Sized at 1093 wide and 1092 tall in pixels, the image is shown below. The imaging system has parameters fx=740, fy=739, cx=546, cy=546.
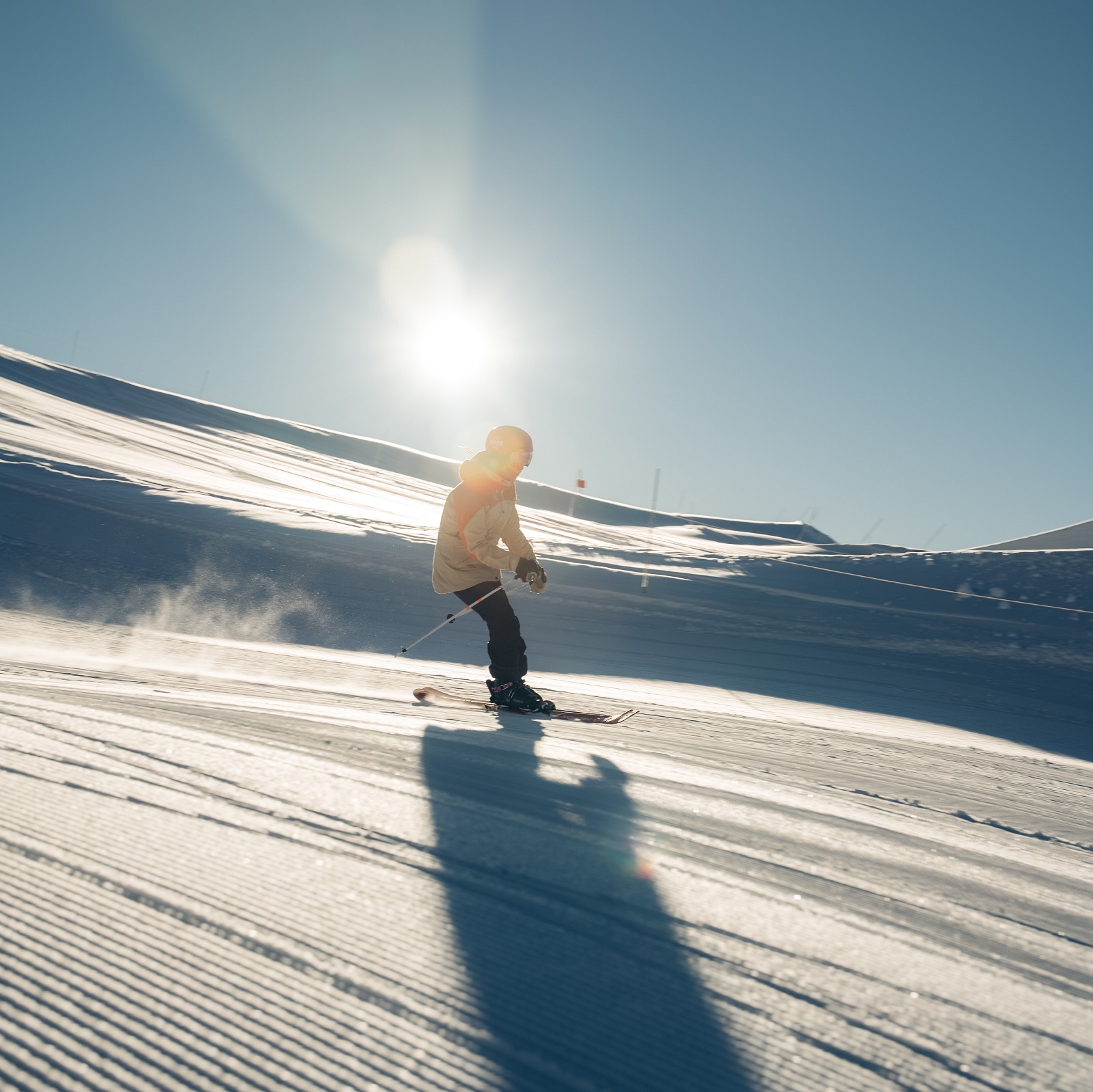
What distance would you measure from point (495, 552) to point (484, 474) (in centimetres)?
51

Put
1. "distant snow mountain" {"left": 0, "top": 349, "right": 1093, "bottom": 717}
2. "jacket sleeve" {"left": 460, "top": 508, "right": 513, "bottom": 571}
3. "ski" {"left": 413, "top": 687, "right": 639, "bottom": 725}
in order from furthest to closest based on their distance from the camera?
"distant snow mountain" {"left": 0, "top": 349, "right": 1093, "bottom": 717} < "jacket sleeve" {"left": 460, "top": 508, "right": 513, "bottom": 571} < "ski" {"left": 413, "top": 687, "right": 639, "bottom": 725}

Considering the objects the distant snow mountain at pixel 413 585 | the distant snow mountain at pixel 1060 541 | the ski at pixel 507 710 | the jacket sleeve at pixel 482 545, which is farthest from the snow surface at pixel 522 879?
the distant snow mountain at pixel 1060 541

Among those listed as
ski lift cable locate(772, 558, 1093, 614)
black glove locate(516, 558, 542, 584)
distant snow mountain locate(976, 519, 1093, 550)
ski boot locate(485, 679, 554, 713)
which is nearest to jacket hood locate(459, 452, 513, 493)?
black glove locate(516, 558, 542, 584)

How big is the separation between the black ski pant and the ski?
0.22 meters

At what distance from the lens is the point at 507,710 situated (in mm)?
4695

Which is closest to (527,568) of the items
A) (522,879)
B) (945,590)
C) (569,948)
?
(522,879)

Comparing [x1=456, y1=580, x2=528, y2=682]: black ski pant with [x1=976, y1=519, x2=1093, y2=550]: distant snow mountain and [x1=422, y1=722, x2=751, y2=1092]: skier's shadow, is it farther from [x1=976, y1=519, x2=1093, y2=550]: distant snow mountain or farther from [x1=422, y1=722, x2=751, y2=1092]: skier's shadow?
[x1=976, y1=519, x2=1093, y2=550]: distant snow mountain

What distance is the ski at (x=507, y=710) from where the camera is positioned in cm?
448

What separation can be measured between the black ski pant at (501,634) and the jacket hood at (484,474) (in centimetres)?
67

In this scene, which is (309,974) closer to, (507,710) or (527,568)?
(507,710)

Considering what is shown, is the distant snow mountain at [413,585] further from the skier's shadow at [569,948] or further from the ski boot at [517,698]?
the skier's shadow at [569,948]

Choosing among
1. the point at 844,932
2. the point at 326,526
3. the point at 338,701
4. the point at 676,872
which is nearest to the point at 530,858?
the point at 676,872

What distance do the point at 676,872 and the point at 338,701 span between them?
8.51ft

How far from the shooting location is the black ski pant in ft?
15.9
